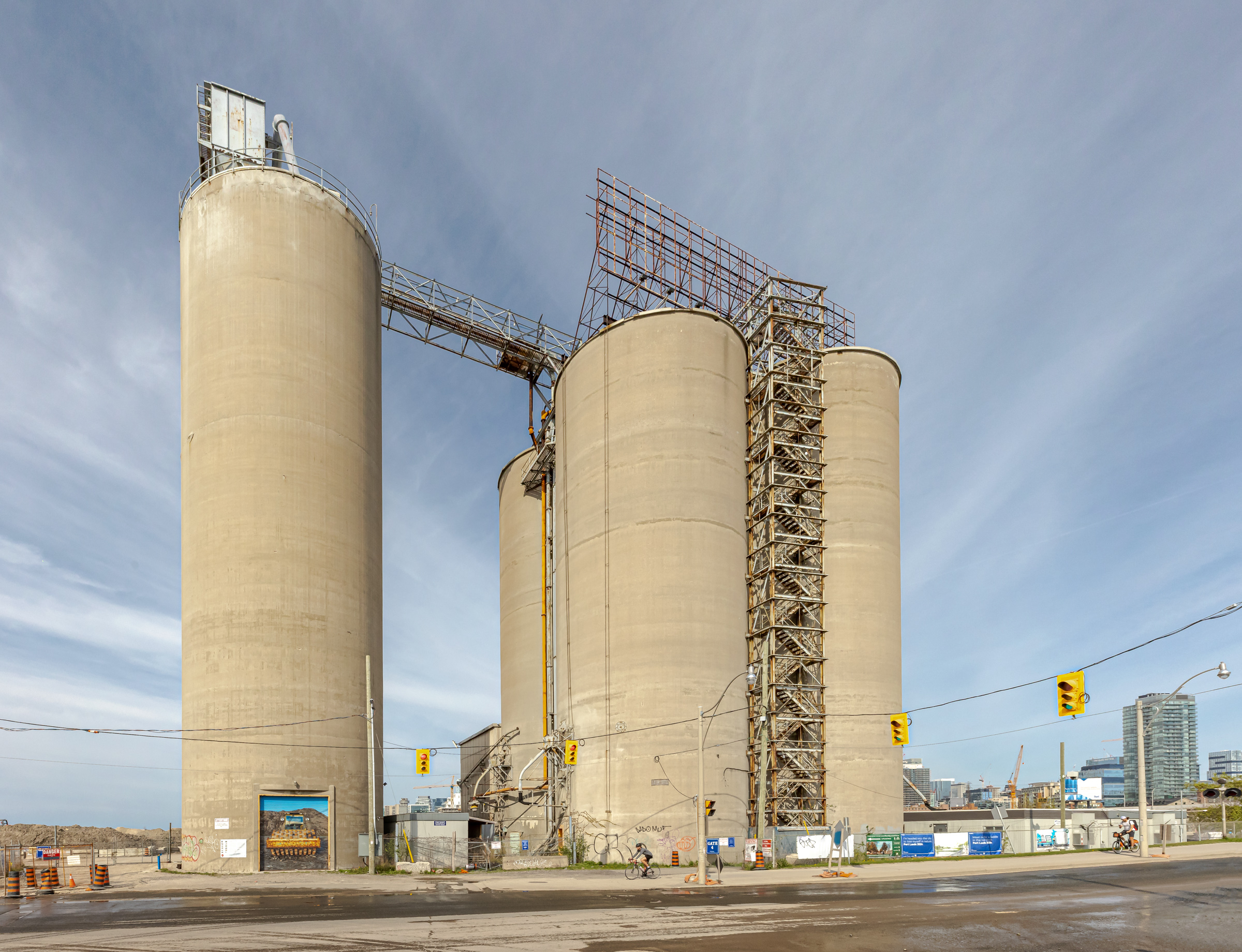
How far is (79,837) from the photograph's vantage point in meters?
80.3

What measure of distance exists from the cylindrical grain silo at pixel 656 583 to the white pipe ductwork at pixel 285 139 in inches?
828

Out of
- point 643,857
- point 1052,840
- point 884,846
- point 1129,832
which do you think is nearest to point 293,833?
point 643,857

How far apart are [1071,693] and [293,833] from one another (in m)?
34.5

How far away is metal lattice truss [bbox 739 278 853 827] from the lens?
171ft

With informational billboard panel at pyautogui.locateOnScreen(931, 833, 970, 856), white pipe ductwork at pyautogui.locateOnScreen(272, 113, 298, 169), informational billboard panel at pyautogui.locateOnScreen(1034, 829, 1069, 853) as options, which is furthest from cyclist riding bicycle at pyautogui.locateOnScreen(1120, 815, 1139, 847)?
white pipe ductwork at pyautogui.locateOnScreen(272, 113, 298, 169)

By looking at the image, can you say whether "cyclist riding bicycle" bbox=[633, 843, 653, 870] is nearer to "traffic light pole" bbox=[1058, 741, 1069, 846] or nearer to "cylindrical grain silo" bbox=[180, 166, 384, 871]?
"cylindrical grain silo" bbox=[180, 166, 384, 871]

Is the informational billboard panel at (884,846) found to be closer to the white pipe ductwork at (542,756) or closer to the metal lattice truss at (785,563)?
the metal lattice truss at (785,563)

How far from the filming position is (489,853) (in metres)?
46.6

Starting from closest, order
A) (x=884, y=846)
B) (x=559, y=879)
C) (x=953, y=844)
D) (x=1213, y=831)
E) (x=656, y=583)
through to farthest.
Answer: (x=559, y=879)
(x=953, y=844)
(x=656, y=583)
(x=884, y=846)
(x=1213, y=831)

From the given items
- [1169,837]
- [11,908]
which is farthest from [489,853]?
[1169,837]

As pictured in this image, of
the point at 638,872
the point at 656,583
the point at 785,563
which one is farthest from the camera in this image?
the point at 785,563

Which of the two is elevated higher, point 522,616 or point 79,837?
point 522,616

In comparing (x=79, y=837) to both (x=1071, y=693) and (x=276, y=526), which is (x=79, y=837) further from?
(x=1071, y=693)

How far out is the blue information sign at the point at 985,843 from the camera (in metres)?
48.6
